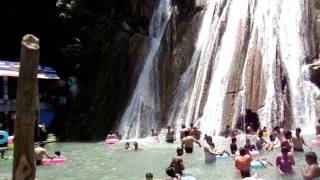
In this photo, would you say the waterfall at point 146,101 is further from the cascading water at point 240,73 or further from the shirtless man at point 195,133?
the shirtless man at point 195,133

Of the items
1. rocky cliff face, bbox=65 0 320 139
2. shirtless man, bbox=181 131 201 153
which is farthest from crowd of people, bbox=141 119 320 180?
rocky cliff face, bbox=65 0 320 139

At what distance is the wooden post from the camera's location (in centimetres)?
597

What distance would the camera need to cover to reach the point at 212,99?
27844 millimetres

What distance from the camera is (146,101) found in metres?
31.8

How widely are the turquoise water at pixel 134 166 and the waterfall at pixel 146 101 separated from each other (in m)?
7.12

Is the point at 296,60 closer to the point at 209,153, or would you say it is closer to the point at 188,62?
the point at 188,62

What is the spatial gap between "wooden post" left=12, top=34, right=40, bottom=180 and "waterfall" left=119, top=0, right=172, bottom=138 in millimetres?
24491

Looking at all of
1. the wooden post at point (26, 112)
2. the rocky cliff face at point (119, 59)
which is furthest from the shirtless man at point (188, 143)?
the wooden post at point (26, 112)

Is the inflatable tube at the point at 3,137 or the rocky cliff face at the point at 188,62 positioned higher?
the rocky cliff face at the point at 188,62

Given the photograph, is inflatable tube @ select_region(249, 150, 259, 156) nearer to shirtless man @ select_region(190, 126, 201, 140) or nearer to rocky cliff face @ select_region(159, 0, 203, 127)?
shirtless man @ select_region(190, 126, 201, 140)

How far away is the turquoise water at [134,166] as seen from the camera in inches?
584

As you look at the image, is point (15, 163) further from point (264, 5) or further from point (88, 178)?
point (264, 5)

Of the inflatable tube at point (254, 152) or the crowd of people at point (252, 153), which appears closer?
the crowd of people at point (252, 153)

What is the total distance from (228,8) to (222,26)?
131 centimetres
